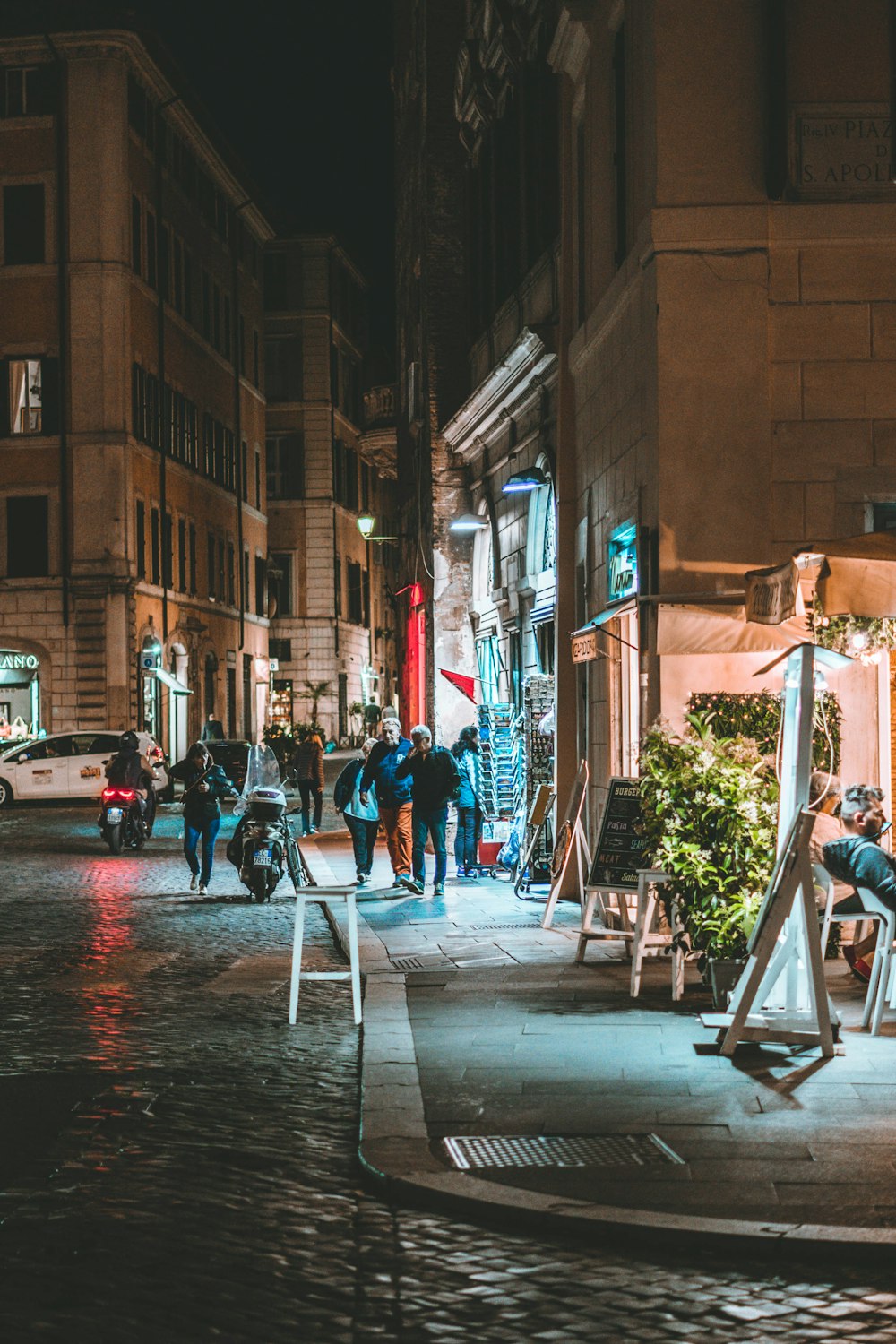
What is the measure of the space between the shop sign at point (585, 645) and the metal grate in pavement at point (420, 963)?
285cm

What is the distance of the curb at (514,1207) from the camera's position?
543 cm

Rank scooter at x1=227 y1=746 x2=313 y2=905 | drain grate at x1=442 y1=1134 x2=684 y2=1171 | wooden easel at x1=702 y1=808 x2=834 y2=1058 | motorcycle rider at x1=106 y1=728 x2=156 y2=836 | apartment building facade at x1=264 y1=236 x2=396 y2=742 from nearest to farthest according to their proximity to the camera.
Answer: drain grate at x1=442 y1=1134 x2=684 y2=1171 < wooden easel at x1=702 y1=808 x2=834 y2=1058 < scooter at x1=227 y1=746 x2=313 y2=905 < motorcycle rider at x1=106 y1=728 x2=156 y2=836 < apartment building facade at x1=264 y1=236 x2=396 y2=742

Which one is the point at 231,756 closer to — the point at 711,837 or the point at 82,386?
the point at 82,386

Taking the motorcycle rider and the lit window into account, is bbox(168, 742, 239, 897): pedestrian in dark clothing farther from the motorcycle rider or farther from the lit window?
the lit window

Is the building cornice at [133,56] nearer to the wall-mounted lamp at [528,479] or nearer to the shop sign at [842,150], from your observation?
the wall-mounted lamp at [528,479]

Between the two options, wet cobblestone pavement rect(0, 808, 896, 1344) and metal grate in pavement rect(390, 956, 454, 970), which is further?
metal grate in pavement rect(390, 956, 454, 970)

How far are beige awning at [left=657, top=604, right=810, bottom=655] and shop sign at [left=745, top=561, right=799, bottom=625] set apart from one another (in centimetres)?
30

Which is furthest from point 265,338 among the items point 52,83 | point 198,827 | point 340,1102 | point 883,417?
point 340,1102

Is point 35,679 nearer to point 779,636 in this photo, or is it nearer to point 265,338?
point 265,338

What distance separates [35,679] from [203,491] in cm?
1147

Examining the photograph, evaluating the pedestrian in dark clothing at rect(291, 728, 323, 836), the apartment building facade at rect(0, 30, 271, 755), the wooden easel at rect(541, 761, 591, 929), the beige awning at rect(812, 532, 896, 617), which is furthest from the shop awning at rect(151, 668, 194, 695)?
the beige awning at rect(812, 532, 896, 617)

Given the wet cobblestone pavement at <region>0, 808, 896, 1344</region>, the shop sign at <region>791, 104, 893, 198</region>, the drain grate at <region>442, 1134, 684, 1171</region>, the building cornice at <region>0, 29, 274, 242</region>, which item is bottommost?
the wet cobblestone pavement at <region>0, 808, 896, 1344</region>

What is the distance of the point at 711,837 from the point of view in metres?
9.70

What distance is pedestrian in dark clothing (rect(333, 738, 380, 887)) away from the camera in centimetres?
1781
